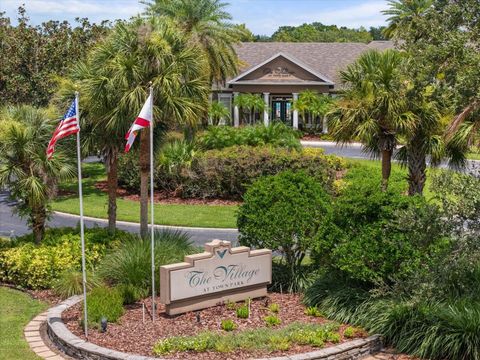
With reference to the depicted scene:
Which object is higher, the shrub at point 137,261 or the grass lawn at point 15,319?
the shrub at point 137,261

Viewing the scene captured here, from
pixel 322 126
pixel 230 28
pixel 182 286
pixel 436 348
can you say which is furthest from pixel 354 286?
pixel 322 126

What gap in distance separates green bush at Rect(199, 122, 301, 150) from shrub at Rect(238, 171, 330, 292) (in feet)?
45.8

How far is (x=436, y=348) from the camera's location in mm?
10031

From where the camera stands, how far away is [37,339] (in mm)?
11305

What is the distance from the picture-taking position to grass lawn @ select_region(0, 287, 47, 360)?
10.6 meters

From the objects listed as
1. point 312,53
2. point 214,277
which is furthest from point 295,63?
point 214,277

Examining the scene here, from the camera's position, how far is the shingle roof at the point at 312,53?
49.9 m

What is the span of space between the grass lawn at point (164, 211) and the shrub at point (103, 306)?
28.9ft

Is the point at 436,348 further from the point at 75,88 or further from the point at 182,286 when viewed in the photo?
the point at 75,88

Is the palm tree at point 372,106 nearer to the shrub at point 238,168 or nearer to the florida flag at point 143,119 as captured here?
the shrub at point 238,168

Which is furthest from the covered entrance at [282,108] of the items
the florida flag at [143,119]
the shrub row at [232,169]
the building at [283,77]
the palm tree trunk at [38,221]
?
the florida flag at [143,119]

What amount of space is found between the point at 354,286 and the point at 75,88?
310 inches

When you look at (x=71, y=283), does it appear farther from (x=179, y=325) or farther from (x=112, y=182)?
(x=112, y=182)

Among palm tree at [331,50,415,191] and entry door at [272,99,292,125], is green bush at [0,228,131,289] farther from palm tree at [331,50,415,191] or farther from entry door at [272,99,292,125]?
entry door at [272,99,292,125]
